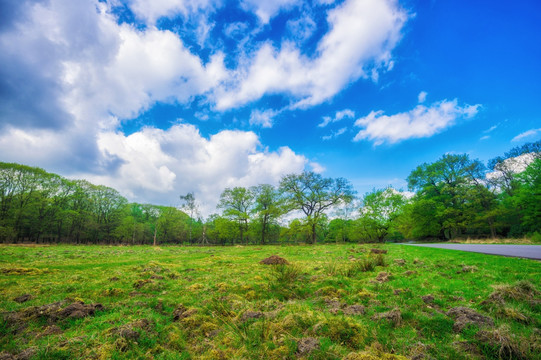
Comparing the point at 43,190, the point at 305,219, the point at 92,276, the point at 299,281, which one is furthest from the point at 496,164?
the point at 43,190

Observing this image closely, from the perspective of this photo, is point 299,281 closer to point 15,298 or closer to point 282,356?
point 282,356

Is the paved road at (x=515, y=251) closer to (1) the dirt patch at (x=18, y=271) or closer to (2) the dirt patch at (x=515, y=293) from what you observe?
(2) the dirt patch at (x=515, y=293)

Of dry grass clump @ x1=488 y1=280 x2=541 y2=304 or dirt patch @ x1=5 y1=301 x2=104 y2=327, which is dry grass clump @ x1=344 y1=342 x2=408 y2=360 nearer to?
dry grass clump @ x1=488 y1=280 x2=541 y2=304

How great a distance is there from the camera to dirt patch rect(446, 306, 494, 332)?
426cm

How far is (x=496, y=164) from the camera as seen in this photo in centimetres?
4250

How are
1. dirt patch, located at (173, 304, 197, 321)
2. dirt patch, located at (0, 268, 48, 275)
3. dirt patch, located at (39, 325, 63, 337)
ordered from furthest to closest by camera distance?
dirt patch, located at (0, 268, 48, 275)
dirt patch, located at (173, 304, 197, 321)
dirt patch, located at (39, 325, 63, 337)

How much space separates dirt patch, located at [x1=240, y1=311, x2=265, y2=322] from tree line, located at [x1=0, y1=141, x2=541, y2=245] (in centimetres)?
3992

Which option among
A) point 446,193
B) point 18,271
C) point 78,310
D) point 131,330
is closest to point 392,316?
point 131,330

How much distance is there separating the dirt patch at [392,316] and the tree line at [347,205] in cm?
3993

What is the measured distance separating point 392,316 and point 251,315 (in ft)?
11.2

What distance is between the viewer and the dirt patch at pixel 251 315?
5375 millimetres

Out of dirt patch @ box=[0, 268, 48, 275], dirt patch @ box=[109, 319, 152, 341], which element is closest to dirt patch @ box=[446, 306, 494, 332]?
dirt patch @ box=[109, 319, 152, 341]

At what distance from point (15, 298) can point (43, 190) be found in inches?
2449

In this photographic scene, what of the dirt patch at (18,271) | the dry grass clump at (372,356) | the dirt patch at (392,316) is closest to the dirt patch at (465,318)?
the dirt patch at (392,316)
